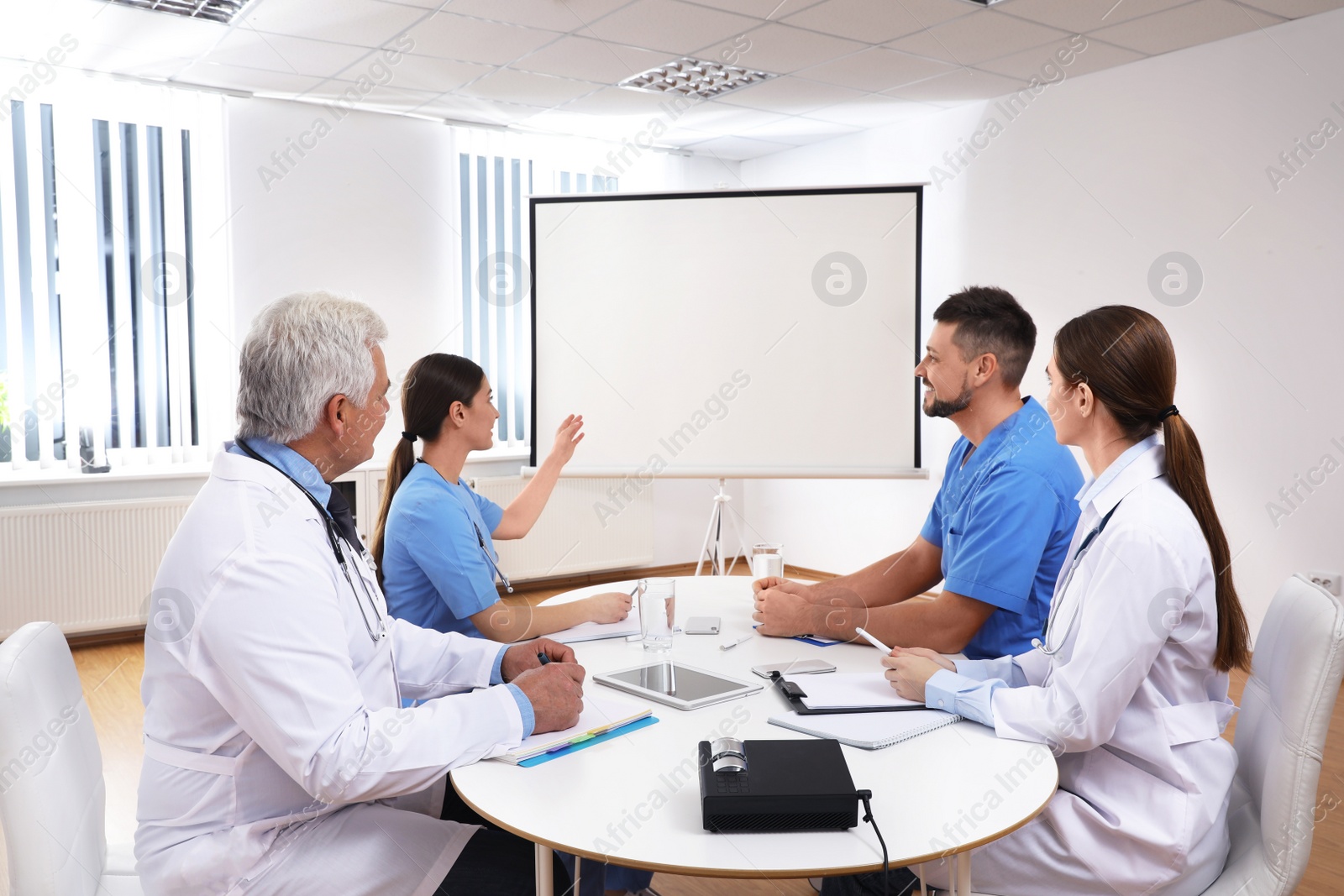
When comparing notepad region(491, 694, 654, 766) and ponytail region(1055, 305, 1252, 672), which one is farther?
ponytail region(1055, 305, 1252, 672)

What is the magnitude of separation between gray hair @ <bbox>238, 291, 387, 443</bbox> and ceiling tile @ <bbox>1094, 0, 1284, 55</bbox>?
3.65m

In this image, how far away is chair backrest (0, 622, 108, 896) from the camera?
4.21ft

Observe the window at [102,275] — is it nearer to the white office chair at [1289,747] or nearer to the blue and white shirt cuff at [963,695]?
the blue and white shirt cuff at [963,695]

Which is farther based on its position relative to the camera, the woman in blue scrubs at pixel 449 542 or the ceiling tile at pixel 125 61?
the ceiling tile at pixel 125 61

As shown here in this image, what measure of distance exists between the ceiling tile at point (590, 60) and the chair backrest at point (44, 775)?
11.1 feet

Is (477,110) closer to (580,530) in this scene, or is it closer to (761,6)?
(761,6)

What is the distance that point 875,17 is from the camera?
3775mm

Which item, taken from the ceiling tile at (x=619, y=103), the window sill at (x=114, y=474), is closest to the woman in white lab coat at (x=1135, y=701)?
the window sill at (x=114, y=474)

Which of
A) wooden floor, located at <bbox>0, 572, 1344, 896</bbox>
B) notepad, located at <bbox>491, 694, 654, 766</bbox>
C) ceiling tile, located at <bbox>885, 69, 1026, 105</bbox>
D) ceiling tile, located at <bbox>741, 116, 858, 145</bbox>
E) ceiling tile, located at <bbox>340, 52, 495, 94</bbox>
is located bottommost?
wooden floor, located at <bbox>0, 572, 1344, 896</bbox>

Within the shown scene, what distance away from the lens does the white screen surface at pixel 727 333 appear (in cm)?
364

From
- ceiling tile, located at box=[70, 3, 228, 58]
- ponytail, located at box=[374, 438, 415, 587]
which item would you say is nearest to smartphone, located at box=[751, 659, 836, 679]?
ponytail, located at box=[374, 438, 415, 587]

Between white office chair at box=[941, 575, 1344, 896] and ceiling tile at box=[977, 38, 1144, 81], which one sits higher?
ceiling tile at box=[977, 38, 1144, 81]

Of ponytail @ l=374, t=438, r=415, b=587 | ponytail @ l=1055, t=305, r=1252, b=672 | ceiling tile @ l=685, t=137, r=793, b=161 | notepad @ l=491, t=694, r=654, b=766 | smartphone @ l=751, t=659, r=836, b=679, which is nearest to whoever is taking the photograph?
notepad @ l=491, t=694, r=654, b=766

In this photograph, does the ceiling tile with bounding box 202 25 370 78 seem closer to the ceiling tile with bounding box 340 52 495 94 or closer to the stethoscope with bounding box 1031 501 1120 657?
the ceiling tile with bounding box 340 52 495 94
